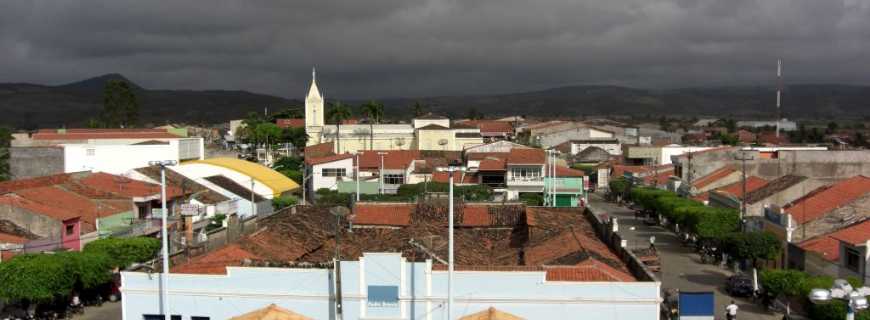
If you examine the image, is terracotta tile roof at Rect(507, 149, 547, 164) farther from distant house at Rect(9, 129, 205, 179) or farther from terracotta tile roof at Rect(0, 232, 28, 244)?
terracotta tile roof at Rect(0, 232, 28, 244)

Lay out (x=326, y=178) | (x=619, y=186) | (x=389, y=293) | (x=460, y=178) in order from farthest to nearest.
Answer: (x=619, y=186), (x=326, y=178), (x=460, y=178), (x=389, y=293)

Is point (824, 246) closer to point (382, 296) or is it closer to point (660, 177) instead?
point (382, 296)

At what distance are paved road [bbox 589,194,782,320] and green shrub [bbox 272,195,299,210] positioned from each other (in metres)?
21.7

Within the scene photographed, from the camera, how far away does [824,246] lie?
3509cm

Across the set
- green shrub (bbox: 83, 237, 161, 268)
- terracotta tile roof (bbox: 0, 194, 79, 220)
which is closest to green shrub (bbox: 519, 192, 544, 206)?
green shrub (bbox: 83, 237, 161, 268)

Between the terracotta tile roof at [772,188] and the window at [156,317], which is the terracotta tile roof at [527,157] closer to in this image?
the terracotta tile roof at [772,188]

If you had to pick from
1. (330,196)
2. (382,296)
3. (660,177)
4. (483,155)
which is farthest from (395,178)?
(382,296)

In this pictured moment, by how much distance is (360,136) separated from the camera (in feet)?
315

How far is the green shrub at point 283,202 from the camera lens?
52.7 meters

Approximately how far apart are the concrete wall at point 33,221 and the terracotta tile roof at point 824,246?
32.7 m

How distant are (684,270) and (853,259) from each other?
37.3 feet

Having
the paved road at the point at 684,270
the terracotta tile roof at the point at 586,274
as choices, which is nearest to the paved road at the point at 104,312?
the terracotta tile roof at the point at 586,274

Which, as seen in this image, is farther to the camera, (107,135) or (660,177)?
(660,177)

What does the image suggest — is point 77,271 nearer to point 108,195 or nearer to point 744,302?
point 108,195
